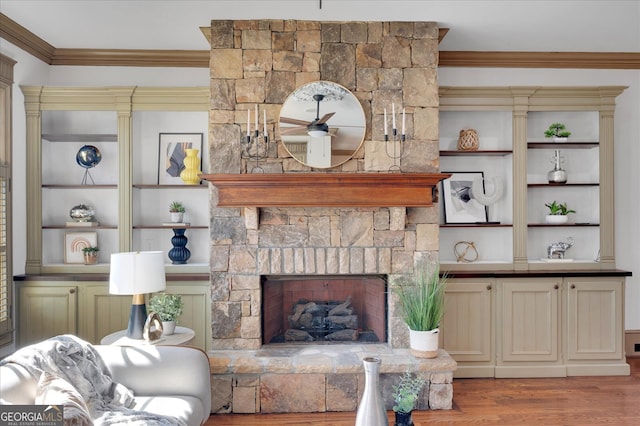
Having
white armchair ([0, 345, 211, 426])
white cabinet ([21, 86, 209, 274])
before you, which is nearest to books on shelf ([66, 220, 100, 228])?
white cabinet ([21, 86, 209, 274])

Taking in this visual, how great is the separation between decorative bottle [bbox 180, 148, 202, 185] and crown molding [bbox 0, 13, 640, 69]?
84 cm

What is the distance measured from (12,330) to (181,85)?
98.8 inches

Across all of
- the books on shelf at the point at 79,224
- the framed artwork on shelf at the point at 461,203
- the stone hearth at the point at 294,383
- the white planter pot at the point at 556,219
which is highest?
the framed artwork on shelf at the point at 461,203

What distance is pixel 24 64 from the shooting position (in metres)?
4.16

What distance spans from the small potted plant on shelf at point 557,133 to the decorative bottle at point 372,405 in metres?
3.33

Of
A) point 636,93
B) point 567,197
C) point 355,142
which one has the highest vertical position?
point 636,93

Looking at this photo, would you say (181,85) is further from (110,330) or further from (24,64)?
(110,330)

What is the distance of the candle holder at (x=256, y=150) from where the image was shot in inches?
146

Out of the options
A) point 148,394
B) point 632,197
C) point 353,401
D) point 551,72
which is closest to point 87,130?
point 148,394

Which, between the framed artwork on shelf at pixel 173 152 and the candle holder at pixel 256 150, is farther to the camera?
the framed artwork on shelf at pixel 173 152

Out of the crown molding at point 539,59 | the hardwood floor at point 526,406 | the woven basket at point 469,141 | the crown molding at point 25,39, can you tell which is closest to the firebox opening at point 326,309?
the hardwood floor at point 526,406

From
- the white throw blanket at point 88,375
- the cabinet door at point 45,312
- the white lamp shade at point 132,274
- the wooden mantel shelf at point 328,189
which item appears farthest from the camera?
the cabinet door at point 45,312

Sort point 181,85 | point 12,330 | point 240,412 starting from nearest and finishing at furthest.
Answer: point 240,412 → point 12,330 → point 181,85

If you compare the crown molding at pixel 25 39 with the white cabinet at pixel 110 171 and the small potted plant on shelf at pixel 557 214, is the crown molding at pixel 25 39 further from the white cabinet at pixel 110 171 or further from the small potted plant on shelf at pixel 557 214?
the small potted plant on shelf at pixel 557 214
